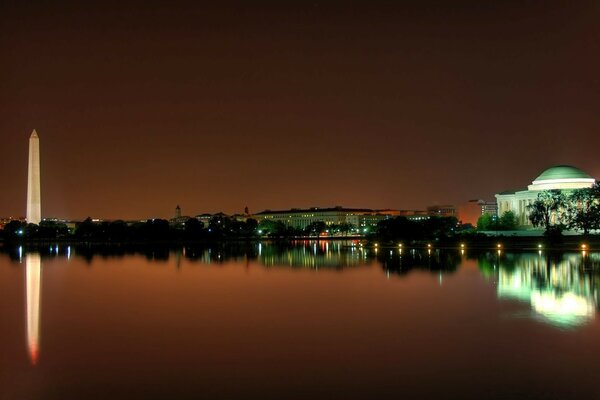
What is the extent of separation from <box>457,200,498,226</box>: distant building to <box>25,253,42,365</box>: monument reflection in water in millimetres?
111165

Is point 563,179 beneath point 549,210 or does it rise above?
above

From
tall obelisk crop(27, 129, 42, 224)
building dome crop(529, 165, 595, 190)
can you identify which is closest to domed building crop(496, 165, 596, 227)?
building dome crop(529, 165, 595, 190)

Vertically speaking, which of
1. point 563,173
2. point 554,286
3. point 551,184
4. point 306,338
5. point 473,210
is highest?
point 563,173

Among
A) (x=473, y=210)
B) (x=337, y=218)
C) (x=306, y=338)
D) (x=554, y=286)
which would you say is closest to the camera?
(x=306, y=338)

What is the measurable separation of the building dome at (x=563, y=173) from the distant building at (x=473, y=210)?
5525 cm

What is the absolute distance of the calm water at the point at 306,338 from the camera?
41.1 feet

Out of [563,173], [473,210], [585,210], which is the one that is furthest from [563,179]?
[473,210]

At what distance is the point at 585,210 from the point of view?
68312 millimetres

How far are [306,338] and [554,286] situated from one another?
44.3 feet

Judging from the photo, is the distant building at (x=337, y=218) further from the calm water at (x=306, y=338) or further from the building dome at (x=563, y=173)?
the calm water at (x=306, y=338)

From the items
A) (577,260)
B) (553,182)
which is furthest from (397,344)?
(553,182)

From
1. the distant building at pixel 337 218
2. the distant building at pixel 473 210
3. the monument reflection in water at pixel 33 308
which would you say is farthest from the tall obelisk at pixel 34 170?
the distant building at pixel 337 218

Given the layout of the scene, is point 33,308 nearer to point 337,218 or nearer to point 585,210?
point 585,210

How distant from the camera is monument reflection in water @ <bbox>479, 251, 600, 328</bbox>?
19.7 metres
